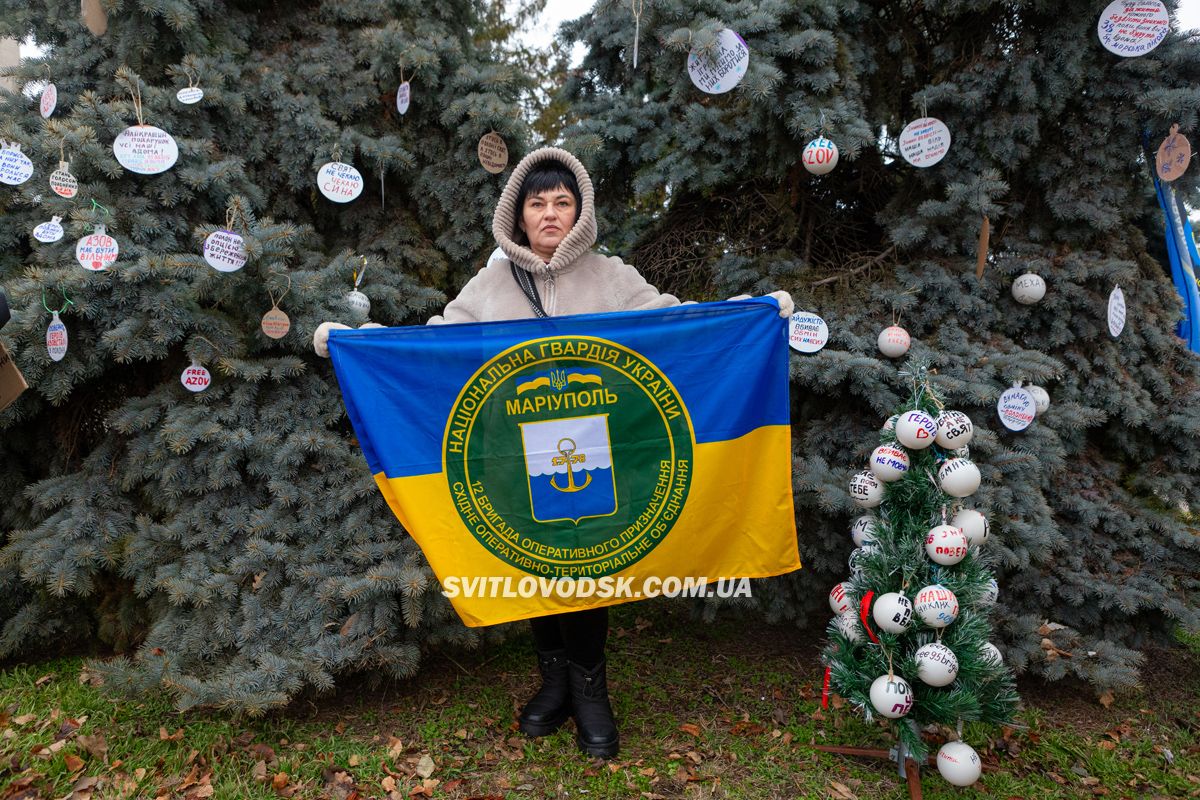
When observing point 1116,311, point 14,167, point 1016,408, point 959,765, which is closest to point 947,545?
point 959,765

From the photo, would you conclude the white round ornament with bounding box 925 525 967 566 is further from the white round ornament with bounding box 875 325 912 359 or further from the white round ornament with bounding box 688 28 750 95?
the white round ornament with bounding box 688 28 750 95

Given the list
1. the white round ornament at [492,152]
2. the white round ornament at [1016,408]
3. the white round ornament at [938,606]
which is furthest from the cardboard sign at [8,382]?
the white round ornament at [1016,408]

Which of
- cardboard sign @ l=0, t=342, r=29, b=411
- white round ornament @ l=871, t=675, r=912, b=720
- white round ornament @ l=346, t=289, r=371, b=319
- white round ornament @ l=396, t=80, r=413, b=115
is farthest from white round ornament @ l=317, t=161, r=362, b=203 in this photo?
white round ornament @ l=871, t=675, r=912, b=720

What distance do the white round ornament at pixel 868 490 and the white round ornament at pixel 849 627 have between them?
0.38 m

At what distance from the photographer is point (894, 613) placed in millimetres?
2088

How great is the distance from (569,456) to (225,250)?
165 centimetres

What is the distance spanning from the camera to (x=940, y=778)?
92.0 inches

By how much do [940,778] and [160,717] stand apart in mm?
2823

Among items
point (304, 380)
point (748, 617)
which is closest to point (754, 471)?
point (748, 617)

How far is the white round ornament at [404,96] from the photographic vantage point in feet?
11.6

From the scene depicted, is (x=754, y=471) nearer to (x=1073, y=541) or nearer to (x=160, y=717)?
(x=1073, y=541)

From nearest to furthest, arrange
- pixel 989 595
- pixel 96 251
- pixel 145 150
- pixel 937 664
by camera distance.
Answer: pixel 937 664, pixel 989 595, pixel 96 251, pixel 145 150

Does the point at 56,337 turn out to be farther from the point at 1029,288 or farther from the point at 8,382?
the point at 1029,288

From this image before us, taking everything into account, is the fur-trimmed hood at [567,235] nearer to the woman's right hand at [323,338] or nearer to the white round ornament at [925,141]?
the woman's right hand at [323,338]
